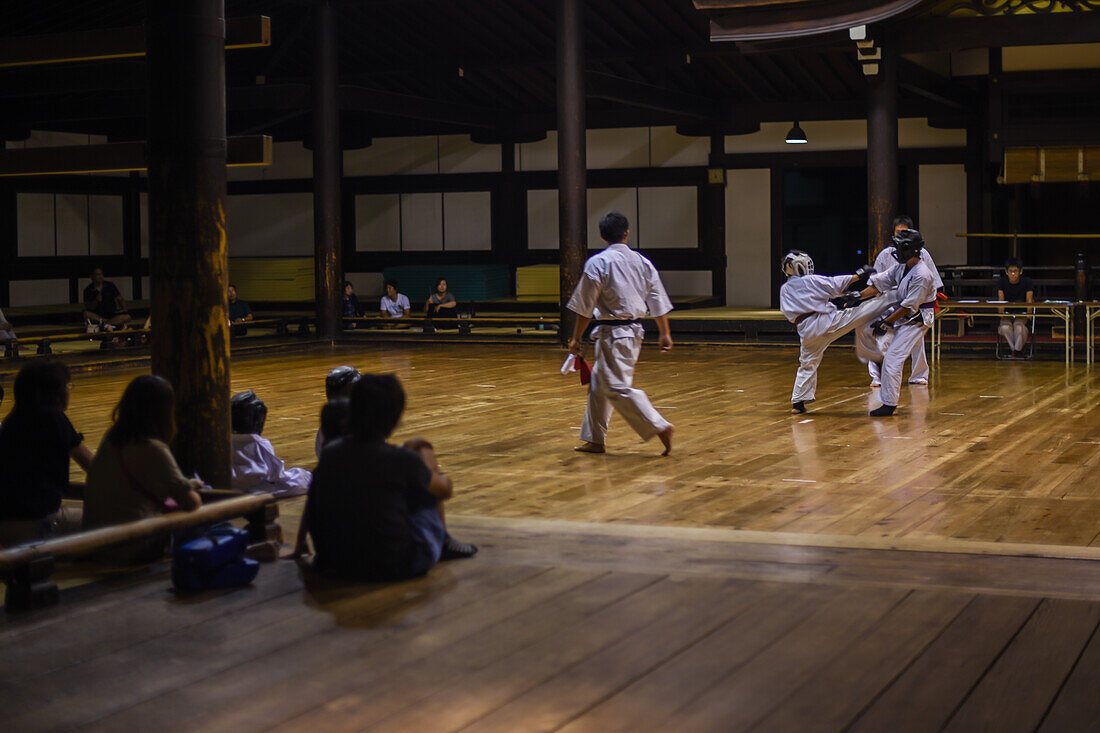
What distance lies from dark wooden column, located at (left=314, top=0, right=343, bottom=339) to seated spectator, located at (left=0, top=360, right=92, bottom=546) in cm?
1036

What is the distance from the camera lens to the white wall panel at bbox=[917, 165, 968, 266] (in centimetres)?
1509

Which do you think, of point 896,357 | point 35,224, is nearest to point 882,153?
point 896,357

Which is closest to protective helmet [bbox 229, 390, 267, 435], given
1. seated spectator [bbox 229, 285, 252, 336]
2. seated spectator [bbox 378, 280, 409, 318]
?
seated spectator [bbox 229, 285, 252, 336]

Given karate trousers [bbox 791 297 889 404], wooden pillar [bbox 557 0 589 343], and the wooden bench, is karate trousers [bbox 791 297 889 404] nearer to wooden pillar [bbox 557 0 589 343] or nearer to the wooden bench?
the wooden bench

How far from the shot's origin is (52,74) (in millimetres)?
13523

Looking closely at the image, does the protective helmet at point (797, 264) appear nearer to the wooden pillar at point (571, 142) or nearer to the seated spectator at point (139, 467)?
the seated spectator at point (139, 467)

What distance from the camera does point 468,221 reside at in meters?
17.5

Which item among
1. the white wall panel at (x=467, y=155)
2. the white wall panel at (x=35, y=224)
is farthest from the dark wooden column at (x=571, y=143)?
the white wall panel at (x=35, y=224)

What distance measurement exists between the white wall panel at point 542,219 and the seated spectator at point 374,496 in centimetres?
1347

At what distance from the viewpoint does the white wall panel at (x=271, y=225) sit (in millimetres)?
18203

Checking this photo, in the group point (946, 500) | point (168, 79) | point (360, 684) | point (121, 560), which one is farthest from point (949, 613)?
point (168, 79)

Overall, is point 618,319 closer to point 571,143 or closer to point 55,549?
point 55,549

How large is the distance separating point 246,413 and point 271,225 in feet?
45.5

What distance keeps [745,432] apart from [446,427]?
176cm
